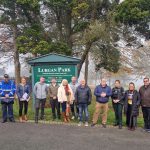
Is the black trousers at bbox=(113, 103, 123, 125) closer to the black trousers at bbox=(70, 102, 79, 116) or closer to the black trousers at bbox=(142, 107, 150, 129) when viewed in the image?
the black trousers at bbox=(142, 107, 150, 129)

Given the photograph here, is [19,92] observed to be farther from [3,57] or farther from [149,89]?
[3,57]

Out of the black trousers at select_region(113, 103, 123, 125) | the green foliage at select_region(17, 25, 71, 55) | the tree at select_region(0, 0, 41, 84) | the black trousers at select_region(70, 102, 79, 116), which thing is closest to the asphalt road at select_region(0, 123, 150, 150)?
the black trousers at select_region(113, 103, 123, 125)

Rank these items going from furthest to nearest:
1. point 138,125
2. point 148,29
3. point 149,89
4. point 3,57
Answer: point 3,57 → point 148,29 → point 138,125 → point 149,89

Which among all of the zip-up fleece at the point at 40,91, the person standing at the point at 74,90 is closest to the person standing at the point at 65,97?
the person standing at the point at 74,90

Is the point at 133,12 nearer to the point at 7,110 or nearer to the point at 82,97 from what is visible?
the point at 82,97

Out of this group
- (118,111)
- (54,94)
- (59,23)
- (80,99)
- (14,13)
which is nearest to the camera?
(118,111)

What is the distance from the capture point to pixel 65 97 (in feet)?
45.8

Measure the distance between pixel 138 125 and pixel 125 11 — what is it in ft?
28.6

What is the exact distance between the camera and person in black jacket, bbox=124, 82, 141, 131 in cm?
1269

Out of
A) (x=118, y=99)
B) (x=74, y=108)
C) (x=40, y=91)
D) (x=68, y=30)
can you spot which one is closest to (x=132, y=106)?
(x=118, y=99)

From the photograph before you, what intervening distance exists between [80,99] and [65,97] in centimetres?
87

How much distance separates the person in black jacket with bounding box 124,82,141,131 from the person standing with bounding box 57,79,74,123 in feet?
7.30

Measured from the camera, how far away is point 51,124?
13.2 m

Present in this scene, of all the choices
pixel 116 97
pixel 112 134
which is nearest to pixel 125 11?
pixel 116 97
